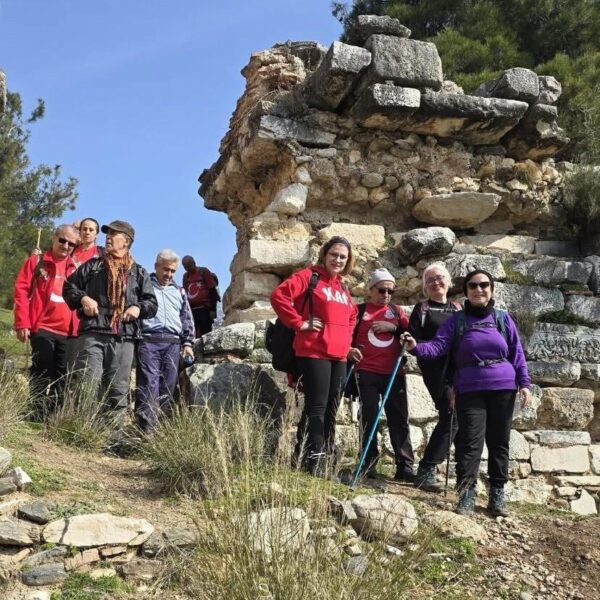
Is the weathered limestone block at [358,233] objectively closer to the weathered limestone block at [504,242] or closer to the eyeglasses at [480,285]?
the weathered limestone block at [504,242]

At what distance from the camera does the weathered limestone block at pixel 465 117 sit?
707 centimetres

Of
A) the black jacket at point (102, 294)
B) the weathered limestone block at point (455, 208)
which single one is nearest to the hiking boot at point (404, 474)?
the black jacket at point (102, 294)

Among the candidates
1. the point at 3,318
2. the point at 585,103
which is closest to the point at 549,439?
the point at 585,103

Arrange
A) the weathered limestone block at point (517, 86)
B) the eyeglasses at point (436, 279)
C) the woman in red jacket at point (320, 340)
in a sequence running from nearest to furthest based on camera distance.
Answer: the woman in red jacket at point (320, 340)
the eyeglasses at point (436, 279)
the weathered limestone block at point (517, 86)

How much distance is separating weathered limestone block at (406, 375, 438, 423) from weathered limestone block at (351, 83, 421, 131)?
260 centimetres

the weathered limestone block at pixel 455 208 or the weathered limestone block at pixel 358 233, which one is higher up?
the weathered limestone block at pixel 455 208

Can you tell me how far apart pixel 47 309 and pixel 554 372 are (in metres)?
4.10

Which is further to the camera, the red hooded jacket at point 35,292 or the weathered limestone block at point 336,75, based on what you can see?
the weathered limestone block at point 336,75

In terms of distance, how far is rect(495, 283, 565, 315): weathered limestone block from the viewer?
641 centimetres

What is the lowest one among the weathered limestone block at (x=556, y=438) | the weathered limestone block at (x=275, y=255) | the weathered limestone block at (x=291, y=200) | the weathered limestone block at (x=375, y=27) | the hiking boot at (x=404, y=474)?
the hiking boot at (x=404, y=474)

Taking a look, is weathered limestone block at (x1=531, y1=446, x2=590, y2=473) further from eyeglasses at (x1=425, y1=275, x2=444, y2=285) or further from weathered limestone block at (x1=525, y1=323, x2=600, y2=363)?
eyeglasses at (x1=425, y1=275, x2=444, y2=285)

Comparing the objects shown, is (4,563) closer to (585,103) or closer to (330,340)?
Result: (330,340)

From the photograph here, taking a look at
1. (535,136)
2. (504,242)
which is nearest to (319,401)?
(504,242)

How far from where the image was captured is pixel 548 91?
779 centimetres
